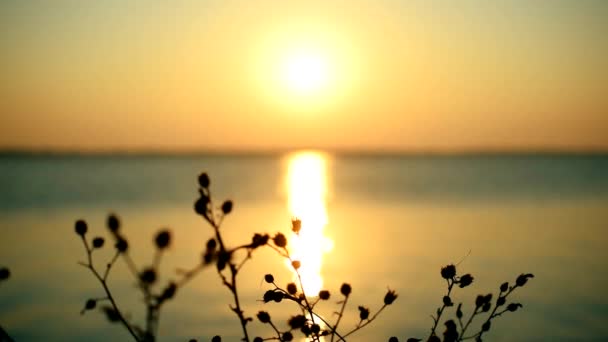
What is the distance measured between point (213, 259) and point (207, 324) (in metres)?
11.4

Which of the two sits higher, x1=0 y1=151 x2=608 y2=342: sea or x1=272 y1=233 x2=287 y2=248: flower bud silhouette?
x1=0 y1=151 x2=608 y2=342: sea

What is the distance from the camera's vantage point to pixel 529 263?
61.5 feet

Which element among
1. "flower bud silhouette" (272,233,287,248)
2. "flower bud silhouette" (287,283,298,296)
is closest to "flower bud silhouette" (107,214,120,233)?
"flower bud silhouette" (272,233,287,248)

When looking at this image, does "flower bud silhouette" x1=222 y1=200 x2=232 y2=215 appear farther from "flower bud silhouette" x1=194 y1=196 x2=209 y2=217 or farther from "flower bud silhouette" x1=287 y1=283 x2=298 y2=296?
"flower bud silhouette" x1=287 y1=283 x2=298 y2=296

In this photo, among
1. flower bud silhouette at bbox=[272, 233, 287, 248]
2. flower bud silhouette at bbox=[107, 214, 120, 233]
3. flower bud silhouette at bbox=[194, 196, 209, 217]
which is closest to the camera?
flower bud silhouette at bbox=[107, 214, 120, 233]

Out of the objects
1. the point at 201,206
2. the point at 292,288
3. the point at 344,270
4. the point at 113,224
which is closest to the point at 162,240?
the point at 113,224

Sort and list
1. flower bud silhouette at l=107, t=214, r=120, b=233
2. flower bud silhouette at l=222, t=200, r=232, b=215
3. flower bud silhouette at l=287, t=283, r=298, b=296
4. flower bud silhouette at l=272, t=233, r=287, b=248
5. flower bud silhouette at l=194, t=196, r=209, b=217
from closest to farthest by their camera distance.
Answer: flower bud silhouette at l=107, t=214, r=120, b=233 < flower bud silhouette at l=194, t=196, r=209, b=217 < flower bud silhouette at l=222, t=200, r=232, b=215 < flower bud silhouette at l=272, t=233, r=287, b=248 < flower bud silhouette at l=287, t=283, r=298, b=296

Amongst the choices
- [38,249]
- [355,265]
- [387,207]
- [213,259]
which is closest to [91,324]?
[355,265]

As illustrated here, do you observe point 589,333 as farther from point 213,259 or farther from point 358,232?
point 358,232

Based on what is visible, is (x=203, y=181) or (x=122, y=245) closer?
(x=122, y=245)

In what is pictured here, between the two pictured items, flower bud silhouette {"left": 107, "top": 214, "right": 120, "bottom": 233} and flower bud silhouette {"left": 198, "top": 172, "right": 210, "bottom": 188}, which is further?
flower bud silhouette {"left": 198, "top": 172, "right": 210, "bottom": 188}

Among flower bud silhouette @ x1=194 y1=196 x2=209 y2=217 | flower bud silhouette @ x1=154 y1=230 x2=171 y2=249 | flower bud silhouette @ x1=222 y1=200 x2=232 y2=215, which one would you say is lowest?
flower bud silhouette @ x1=154 y1=230 x2=171 y2=249

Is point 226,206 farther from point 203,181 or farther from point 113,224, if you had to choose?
point 113,224

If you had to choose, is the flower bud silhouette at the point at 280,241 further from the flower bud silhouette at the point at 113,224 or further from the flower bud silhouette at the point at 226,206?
the flower bud silhouette at the point at 113,224
